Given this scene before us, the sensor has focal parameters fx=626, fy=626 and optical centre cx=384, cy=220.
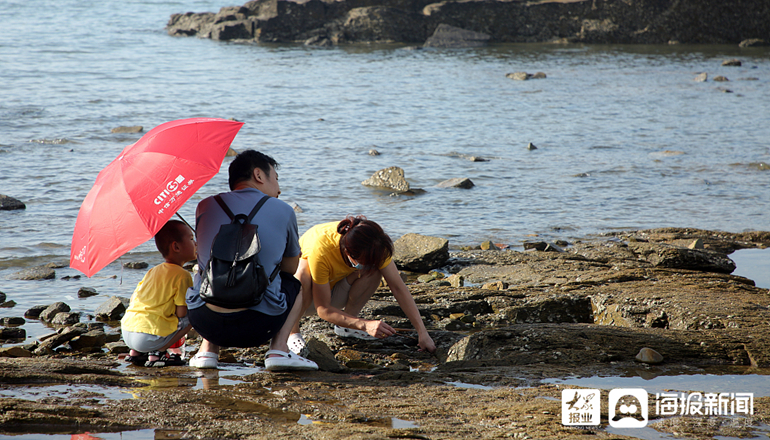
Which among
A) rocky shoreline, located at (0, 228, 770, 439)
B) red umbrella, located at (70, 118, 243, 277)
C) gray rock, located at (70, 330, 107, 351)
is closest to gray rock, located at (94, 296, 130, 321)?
rocky shoreline, located at (0, 228, 770, 439)

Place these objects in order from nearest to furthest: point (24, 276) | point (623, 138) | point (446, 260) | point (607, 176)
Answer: point (24, 276) → point (446, 260) → point (607, 176) → point (623, 138)

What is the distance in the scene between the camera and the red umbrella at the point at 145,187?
3096 millimetres

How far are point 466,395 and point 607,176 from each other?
25.0 ft

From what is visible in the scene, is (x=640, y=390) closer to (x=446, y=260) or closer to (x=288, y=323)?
(x=288, y=323)

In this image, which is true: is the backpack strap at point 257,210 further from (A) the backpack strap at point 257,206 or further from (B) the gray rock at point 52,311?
(B) the gray rock at point 52,311

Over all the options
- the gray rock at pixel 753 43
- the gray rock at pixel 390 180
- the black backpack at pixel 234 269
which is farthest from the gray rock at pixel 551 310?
the gray rock at pixel 753 43

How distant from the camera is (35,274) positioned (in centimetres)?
555

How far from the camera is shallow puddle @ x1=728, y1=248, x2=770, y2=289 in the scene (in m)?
5.34

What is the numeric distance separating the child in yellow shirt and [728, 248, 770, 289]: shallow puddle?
14.9ft

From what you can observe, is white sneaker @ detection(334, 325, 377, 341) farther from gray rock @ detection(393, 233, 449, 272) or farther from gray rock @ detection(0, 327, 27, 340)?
gray rock @ detection(0, 327, 27, 340)

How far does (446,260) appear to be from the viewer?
5.95 metres

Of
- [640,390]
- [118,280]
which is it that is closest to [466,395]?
[640,390]

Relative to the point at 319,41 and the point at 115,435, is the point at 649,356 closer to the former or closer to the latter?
the point at 115,435

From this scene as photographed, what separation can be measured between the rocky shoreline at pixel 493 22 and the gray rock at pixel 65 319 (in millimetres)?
29142
